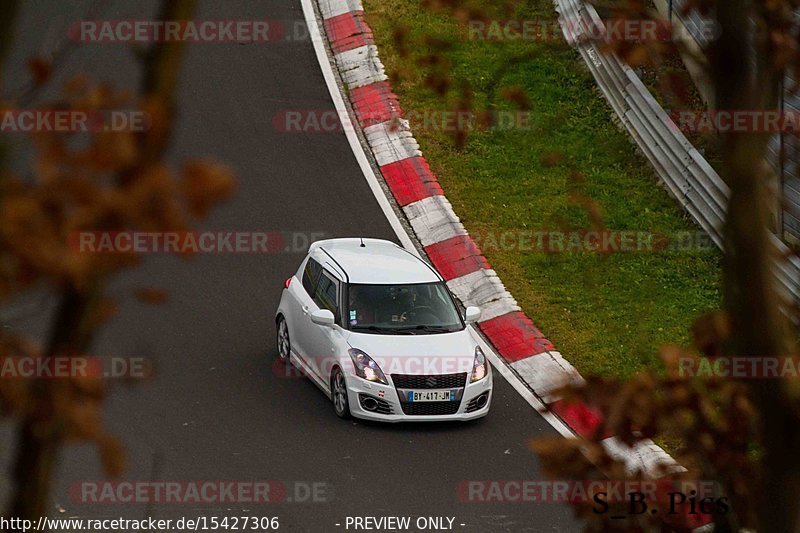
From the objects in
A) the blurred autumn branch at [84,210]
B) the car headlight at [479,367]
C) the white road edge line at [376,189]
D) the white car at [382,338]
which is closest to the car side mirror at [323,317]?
the white car at [382,338]

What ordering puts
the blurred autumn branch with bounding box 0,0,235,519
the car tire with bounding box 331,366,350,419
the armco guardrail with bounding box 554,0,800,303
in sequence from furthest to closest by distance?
the armco guardrail with bounding box 554,0,800,303 → the car tire with bounding box 331,366,350,419 → the blurred autumn branch with bounding box 0,0,235,519

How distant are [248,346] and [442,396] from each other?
8.63 feet

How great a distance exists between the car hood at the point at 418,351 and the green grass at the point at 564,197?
63.4 inches

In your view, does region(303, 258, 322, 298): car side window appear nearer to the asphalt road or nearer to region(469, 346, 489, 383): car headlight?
the asphalt road

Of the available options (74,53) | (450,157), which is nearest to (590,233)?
(450,157)

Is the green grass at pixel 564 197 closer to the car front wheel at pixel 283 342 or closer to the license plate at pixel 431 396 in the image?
the license plate at pixel 431 396

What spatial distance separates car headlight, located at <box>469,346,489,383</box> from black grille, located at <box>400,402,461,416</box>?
31 cm

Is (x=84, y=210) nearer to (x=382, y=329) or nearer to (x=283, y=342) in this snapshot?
(x=382, y=329)

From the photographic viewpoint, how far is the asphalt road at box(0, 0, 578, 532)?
10484 mm

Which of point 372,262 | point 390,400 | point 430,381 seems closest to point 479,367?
point 430,381

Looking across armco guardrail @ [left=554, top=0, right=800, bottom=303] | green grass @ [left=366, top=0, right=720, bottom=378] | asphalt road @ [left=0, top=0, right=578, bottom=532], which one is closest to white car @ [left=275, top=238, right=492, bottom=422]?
asphalt road @ [left=0, top=0, right=578, bottom=532]

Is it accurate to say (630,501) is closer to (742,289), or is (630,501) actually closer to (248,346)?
(742,289)

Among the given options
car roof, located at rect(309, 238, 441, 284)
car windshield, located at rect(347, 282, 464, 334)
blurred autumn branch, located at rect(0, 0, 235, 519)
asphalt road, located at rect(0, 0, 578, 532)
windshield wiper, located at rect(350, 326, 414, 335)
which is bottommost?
asphalt road, located at rect(0, 0, 578, 532)

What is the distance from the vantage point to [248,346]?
13.3 metres
